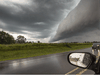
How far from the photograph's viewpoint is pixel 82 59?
1.71 meters

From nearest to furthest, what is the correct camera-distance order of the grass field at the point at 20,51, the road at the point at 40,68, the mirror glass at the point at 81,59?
1. the mirror glass at the point at 81,59
2. the road at the point at 40,68
3. the grass field at the point at 20,51

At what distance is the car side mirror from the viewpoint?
1.46 meters

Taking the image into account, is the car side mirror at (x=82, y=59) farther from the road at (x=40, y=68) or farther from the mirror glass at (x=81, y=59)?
the road at (x=40, y=68)

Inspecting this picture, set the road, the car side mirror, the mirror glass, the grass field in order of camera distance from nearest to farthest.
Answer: the car side mirror → the mirror glass → the road → the grass field

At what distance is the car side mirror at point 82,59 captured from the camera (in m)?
1.46

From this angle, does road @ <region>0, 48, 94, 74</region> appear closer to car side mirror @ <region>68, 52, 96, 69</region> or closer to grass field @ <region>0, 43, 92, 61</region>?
car side mirror @ <region>68, 52, 96, 69</region>

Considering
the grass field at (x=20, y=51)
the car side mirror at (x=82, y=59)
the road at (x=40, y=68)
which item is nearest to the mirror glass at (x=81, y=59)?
the car side mirror at (x=82, y=59)

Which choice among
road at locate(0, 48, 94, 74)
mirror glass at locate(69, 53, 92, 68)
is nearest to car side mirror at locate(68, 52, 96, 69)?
mirror glass at locate(69, 53, 92, 68)

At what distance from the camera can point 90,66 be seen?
1.44 m

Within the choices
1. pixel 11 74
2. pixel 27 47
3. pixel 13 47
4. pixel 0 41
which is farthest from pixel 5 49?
pixel 0 41

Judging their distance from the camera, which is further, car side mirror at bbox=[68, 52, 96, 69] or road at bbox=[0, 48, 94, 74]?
road at bbox=[0, 48, 94, 74]

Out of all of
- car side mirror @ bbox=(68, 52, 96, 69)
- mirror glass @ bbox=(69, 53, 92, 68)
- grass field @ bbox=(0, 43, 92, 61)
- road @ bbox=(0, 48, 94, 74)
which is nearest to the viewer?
car side mirror @ bbox=(68, 52, 96, 69)

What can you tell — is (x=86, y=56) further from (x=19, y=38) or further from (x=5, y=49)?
(x=19, y=38)

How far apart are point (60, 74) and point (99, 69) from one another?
4351 mm
